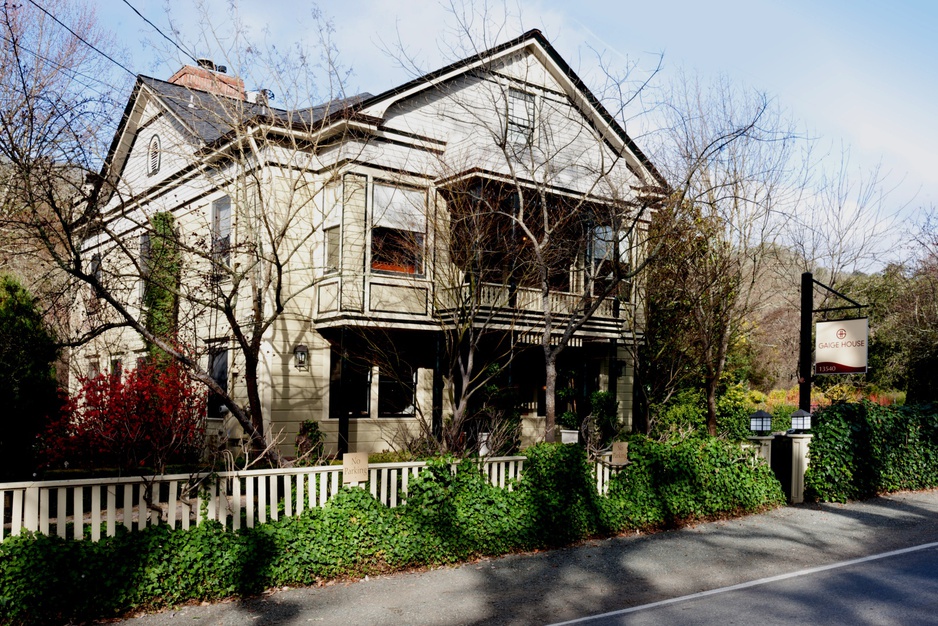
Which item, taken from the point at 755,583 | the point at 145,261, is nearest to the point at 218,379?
the point at 145,261

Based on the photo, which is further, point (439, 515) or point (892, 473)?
point (892, 473)

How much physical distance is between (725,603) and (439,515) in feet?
10.8

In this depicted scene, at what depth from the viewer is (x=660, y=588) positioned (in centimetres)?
852

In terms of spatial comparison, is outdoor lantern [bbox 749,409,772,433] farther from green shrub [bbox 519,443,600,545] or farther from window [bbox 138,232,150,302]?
window [bbox 138,232,150,302]

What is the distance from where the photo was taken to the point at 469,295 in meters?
14.7

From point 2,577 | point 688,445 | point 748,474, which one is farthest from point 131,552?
point 748,474

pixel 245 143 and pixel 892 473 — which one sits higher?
pixel 245 143

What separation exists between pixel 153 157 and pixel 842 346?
17.2 meters

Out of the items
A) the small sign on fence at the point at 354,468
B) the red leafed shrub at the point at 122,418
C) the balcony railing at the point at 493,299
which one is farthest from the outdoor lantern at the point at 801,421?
the red leafed shrub at the point at 122,418

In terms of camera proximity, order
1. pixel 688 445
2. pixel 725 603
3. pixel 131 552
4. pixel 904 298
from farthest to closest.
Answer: pixel 904 298
pixel 688 445
pixel 725 603
pixel 131 552

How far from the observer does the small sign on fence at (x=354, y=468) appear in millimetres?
8719

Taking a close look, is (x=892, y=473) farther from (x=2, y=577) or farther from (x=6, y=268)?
(x=6, y=268)

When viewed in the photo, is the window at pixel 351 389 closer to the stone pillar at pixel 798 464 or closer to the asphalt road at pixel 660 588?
the asphalt road at pixel 660 588

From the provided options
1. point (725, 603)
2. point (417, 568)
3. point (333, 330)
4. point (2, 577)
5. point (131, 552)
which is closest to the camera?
point (2, 577)
